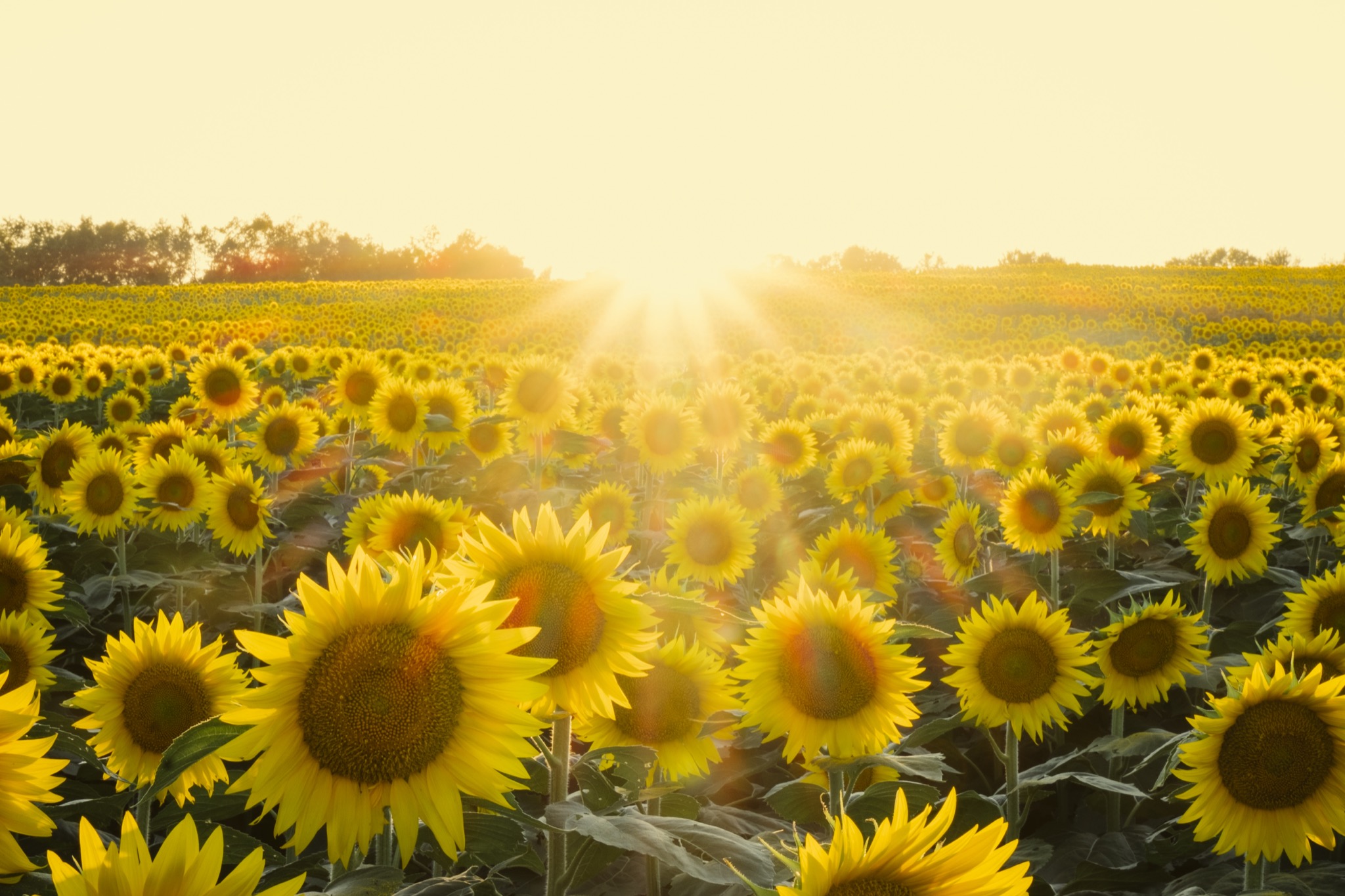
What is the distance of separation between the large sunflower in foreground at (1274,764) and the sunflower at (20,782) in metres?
2.31

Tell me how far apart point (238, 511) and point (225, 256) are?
9133 cm

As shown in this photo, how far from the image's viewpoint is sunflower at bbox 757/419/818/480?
6562 millimetres

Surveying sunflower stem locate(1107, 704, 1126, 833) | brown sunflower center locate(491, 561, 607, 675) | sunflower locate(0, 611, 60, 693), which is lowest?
sunflower stem locate(1107, 704, 1126, 833)

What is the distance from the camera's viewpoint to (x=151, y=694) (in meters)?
2.20

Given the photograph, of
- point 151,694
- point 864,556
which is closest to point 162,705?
point 151,694

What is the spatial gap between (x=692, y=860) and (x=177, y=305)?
35.9m

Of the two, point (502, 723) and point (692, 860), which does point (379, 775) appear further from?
point (692, 860)

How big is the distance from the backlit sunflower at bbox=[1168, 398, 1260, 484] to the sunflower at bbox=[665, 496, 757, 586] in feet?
9.79

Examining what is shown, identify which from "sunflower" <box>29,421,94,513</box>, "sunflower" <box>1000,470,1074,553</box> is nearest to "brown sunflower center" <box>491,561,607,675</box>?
"sunflower" <box>1000,470,1074,553</box>

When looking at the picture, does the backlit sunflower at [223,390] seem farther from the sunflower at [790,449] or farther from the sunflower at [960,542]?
the sunflower at [960,542]

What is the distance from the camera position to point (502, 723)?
1.38 meters

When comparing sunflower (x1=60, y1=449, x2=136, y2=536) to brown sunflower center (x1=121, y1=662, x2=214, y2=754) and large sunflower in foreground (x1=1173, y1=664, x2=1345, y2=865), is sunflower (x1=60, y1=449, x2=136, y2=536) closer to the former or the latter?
brown sunflower center (x1=121, y1=662, x2=214, y2=754)

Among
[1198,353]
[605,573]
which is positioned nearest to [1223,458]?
[605,573]

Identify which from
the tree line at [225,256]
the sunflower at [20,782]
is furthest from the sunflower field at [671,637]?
the tree line at [225,256]
